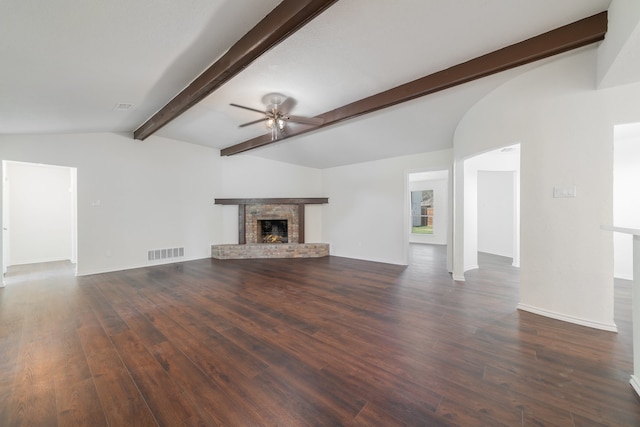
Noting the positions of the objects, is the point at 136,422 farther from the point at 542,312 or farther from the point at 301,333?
the point at 542,312

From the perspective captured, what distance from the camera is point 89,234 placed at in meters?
4.92

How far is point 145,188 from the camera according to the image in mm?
5578

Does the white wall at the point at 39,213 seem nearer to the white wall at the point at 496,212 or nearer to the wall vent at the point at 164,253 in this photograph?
the wall vent at the point at 164,253

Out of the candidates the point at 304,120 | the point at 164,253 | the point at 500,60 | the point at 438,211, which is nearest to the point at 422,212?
the point at 438,211

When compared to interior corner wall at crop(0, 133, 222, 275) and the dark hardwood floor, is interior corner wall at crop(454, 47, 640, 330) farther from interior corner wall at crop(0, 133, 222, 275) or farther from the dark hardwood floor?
interior corner wall at crop(0, 133, 222, 275)

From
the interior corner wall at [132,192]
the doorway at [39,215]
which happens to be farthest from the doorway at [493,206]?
the doorway at [39,215]

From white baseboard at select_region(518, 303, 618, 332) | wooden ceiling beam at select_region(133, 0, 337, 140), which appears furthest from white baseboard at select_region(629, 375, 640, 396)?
wooden ceiling beam at select_region(133, 0, 337, 140)

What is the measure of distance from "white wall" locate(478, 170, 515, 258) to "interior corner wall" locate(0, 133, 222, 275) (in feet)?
24.0

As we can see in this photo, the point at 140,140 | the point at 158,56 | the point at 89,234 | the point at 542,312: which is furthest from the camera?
the point at 140,140

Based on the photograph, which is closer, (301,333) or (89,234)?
(301,333)

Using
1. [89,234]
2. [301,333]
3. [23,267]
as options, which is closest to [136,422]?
[301,333]

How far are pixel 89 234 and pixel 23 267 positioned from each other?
7.56 ft

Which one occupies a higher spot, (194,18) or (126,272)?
(194,18)

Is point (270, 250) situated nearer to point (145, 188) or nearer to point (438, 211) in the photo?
point (145, 188)
